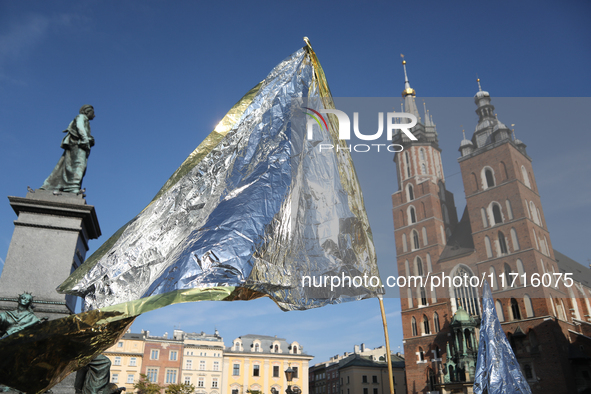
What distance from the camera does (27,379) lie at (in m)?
1.98

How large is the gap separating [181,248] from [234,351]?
45.5 meters

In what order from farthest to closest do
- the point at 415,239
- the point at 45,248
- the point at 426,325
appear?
the point at 415,239 < the point at 426,325 < the point at 45,248

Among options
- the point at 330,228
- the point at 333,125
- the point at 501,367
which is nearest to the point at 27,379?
the point at 330,228

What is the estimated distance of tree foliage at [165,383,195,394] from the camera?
3775cm

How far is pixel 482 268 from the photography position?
33906mm

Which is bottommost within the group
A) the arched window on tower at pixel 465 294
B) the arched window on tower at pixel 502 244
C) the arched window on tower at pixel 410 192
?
the arched window on tower at pixel 465 294

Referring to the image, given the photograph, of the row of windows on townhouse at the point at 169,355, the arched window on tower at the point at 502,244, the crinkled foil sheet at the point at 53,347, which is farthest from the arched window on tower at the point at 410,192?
the crinkled foil sheet at the point at 53,347

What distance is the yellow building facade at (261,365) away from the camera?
43.6 m

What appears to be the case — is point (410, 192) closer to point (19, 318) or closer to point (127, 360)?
point (127, 360)

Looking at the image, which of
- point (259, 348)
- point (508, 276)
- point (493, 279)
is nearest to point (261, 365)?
Answer: point (259, 348)

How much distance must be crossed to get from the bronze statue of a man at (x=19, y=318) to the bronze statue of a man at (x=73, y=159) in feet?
4.81

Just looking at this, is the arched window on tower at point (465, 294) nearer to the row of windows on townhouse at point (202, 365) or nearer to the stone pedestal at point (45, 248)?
the row of windows on townhouse at point (202, 365)

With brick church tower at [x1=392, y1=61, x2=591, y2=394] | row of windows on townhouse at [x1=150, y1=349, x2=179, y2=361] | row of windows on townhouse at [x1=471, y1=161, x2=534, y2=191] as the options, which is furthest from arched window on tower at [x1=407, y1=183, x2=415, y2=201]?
row of windows on townhouse at [x1=150, y1=349, x2=179, y2=361]

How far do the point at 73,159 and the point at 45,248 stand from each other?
1.12 metres
